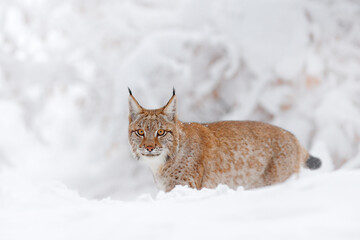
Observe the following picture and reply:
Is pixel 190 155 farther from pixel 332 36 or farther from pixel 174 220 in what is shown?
pixel 332 36

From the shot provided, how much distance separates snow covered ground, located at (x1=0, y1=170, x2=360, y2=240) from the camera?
7.49ft

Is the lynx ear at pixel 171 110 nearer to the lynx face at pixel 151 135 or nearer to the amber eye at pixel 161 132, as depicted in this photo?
the lynx face at pixel 151 135

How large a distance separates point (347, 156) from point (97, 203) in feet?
19.8

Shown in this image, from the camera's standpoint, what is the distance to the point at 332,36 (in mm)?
9953

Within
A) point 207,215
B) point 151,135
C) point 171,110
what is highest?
point 171,110

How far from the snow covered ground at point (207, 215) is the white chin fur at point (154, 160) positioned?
1.77 meters

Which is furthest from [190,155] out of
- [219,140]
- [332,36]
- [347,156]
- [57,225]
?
[332,36]

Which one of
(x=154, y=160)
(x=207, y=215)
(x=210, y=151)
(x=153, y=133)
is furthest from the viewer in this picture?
(x=210, y=151)

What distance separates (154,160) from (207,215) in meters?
2.43

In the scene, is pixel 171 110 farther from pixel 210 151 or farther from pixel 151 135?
pixel 210 151

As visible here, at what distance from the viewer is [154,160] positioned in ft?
16.3

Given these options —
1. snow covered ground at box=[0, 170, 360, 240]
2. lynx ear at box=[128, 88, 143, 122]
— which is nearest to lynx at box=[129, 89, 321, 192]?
lynx ear at box=[128, 88, 143, 122]

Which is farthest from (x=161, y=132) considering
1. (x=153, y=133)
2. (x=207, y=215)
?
(x=207, y=215)

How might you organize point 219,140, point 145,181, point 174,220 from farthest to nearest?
1. point 145,181
2. point 219,140
3. point 174,220
